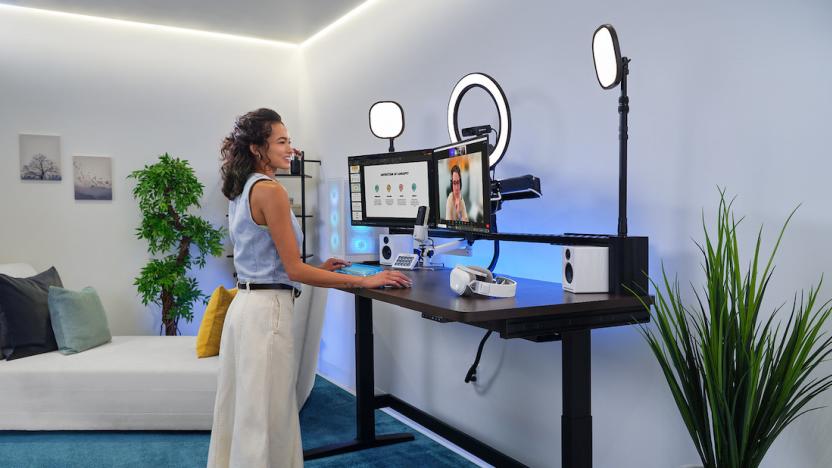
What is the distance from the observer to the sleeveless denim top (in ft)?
8.10

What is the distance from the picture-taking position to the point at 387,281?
2.49 metres

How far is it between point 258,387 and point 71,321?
230 cm

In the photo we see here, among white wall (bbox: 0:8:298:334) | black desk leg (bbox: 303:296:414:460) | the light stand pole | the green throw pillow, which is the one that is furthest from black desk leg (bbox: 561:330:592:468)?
white wall (bbox: 0:8:298:334)

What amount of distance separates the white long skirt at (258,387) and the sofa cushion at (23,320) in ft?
6.92

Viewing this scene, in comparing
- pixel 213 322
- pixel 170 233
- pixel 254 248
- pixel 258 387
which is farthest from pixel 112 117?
pixel 258 387

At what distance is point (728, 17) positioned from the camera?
7.34 feet

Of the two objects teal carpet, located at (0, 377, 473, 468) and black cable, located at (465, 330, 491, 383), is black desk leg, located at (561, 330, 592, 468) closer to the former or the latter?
black cable, located at (465, 330, 491, 383)

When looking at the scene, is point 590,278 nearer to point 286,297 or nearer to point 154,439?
point 286,297

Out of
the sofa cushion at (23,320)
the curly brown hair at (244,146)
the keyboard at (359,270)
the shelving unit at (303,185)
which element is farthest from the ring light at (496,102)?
the sofa cushion at (23,320)

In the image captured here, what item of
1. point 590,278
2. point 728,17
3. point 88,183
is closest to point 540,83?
point 728,17

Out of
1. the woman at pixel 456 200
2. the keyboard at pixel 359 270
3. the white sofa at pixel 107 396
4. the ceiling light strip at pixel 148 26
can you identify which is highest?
the ceiling light strip at pixel 148 26

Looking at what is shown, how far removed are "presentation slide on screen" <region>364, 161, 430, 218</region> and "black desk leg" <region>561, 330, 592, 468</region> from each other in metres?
1.35

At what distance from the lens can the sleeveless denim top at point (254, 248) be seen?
247cm

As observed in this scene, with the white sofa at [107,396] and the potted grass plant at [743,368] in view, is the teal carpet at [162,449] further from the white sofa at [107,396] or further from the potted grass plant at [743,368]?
the potted grass plant at [743,368]
